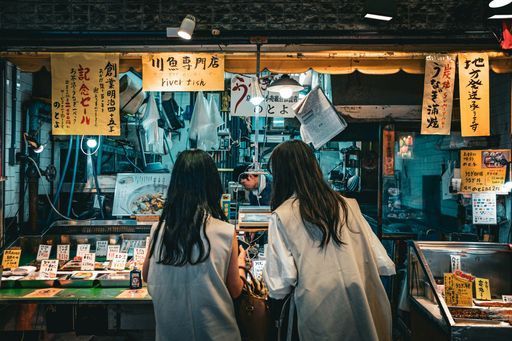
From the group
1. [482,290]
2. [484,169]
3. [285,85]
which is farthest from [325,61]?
[482,290]

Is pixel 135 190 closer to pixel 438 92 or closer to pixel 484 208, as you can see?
pixel 438 92

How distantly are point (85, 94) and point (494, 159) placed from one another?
6373 mm

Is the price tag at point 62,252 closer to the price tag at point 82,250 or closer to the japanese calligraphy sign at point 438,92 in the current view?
the price tag at point 82,250

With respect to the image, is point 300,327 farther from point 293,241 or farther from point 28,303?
point 28,303

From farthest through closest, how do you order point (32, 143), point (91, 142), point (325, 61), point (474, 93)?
point (91, 142), point (32, 143), point (325, 61), point (474, 93)

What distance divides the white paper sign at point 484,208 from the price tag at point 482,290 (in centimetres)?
156

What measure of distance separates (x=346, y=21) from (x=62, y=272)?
217 inches

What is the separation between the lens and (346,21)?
5.29 m

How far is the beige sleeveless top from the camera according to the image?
9.02 ft

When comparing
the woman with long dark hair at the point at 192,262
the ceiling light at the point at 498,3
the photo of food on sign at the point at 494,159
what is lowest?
the woman with long dark hair at the point at 192,262

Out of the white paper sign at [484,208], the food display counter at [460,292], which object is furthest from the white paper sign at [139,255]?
the white paper sign at [484,208]

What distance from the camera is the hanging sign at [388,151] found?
6.50 metres

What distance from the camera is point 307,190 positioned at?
2881 mm

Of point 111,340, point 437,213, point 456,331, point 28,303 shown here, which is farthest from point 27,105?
point 437,213
